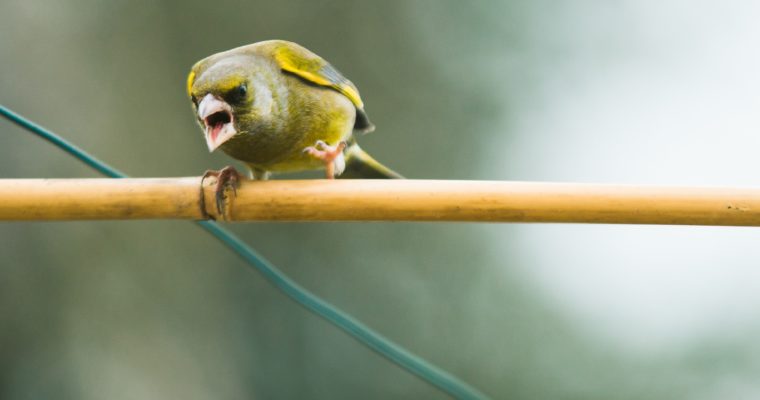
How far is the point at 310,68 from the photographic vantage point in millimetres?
2137

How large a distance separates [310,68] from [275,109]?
248mm

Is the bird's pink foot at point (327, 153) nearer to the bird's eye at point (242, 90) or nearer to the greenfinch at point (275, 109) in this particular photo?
the greenfinch at point (275, 109)

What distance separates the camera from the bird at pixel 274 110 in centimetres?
178

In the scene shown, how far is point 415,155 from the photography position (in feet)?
13.6

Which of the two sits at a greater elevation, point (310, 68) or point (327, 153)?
point (310, 68)

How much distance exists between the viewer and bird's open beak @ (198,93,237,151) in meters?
1.73

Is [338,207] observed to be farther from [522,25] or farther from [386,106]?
[522,25]

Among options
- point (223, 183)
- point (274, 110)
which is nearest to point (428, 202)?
point (223, 183)

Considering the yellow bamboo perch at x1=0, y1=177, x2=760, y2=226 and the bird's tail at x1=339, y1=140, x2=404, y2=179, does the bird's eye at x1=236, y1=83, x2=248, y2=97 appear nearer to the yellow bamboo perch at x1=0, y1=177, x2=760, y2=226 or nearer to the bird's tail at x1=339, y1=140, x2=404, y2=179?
the yellow bamboo perch at x1=0, y1=177, x2=760, y2=226

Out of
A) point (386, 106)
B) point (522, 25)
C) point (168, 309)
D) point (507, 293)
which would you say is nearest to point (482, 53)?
point (522, 25)

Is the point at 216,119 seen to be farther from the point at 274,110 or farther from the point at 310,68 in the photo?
the point at 310,68

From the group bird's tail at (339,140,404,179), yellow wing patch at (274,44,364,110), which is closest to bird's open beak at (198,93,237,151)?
yellow wing patch at (274,44,364,110)

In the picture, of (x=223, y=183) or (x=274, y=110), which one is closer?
(x=223, y=183)

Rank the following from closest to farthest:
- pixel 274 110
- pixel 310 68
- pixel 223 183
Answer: pixel 223 183
pixel 274 110
pixel 310 68
